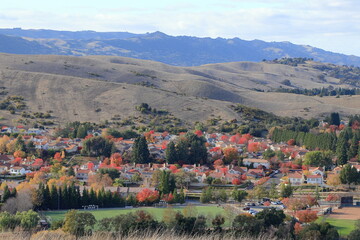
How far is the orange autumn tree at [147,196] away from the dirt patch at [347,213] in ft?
36.2

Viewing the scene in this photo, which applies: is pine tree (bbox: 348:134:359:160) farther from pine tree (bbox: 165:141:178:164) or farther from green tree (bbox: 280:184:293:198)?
pine tree (bbox: 165:141:178:164)

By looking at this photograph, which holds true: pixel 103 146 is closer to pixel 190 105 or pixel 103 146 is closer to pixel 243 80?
pixel 190 105

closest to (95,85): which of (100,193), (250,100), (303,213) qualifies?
(250,100)

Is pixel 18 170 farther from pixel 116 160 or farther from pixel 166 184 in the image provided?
pixel 166 184

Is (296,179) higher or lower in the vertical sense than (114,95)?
lower

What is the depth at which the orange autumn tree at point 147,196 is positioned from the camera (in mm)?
37344

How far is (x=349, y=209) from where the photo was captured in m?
37.4

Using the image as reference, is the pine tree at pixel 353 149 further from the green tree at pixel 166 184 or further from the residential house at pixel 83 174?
the residential house at pixel 83 174

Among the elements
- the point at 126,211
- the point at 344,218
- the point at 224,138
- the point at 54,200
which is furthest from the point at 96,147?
the point at 344,218

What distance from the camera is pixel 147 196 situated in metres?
37.6

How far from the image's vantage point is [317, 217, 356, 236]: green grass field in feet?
97.2

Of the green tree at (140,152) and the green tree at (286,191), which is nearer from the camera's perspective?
the green tree at (286,191)

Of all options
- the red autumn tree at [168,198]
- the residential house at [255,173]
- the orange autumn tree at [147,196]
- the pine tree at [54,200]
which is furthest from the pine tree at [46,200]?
the residential house at [255,173]

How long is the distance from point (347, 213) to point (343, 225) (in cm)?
442
